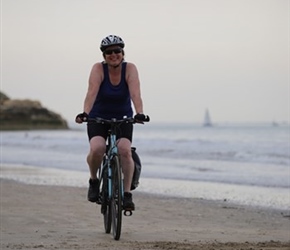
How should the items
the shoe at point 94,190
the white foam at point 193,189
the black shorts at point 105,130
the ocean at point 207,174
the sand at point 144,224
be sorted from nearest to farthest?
the sand at point 144,224 < the black shorts at point 105,130 < the shoe at point 94,190 < the white foam at point 193,189 < the ocean at point 207,174

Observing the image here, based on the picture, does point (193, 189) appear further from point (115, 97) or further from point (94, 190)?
point (115, 97)

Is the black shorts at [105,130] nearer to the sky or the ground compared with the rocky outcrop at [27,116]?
nearer to the sky

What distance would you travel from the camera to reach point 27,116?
315ft

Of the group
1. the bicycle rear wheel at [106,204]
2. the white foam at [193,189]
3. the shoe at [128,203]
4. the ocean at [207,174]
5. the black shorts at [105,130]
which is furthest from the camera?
the ocean at [207,174]

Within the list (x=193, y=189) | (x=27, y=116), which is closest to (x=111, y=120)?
(x=193, y=189)

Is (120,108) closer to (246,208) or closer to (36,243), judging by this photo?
(36,243)

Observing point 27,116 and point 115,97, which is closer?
point 115,97

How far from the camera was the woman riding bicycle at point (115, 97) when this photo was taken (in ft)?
22.7

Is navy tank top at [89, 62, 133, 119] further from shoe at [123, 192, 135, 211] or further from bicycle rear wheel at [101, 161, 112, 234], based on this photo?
shoe at [123, 192, 135, 211]

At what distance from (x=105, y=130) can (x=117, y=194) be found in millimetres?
663

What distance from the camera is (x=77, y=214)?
30.7 ft

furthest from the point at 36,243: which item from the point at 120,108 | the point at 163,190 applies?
the point at 163,190

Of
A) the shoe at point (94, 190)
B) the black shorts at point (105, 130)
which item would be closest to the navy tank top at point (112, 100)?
the black shorts at point (105, 130)

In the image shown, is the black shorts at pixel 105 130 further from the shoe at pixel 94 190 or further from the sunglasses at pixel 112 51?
the sunglasses at pixel 112 51
